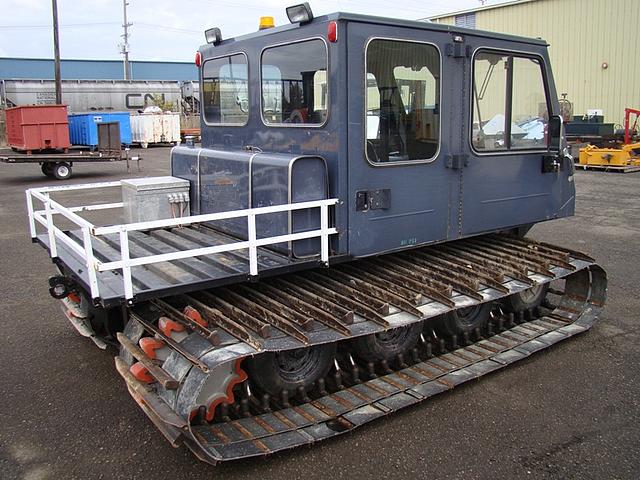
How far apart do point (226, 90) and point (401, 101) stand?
171 centimetres

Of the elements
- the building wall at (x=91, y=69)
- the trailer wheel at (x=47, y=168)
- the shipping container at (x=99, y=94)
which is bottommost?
the trailer wheel at (x=47, y=168)

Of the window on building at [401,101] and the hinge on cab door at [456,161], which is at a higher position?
the window on building at [401,101]

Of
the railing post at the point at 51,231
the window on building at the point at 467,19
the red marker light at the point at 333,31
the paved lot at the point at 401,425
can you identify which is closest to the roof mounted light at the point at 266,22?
the red marker light at the point at 333,31

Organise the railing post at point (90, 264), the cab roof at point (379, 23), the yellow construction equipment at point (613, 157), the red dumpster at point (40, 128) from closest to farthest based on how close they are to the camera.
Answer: the railing post at point (90, 264) → the cab roof at point (379, 23) → the yellow construction equipment at point (613, 157) → the red dumpster at point (40, 128)

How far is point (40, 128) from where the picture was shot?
18.1m

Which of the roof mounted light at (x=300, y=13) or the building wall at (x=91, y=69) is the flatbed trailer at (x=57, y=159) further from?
the building wall at (x=91, y=69)

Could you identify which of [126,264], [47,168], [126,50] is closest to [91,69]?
[126,50]

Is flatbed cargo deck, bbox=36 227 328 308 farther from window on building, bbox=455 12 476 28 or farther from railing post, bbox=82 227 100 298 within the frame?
window on building, bbox=455 12 476 28

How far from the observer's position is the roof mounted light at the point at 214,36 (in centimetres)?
543

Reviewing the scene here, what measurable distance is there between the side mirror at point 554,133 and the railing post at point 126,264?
409cm

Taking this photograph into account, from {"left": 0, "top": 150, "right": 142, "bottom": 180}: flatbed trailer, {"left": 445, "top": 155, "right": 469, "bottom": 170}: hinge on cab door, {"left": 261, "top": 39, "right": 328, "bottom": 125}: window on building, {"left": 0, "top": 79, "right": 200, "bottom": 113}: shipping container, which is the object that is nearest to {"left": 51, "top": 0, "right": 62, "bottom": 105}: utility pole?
{"left": 0, "top": 79, "right": 200, "bottom": 113}: shipping container

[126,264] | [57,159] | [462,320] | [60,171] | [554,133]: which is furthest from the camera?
[60,171]

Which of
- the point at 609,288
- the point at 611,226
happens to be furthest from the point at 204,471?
the point at 611,226

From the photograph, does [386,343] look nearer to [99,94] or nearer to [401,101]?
[401,101]
